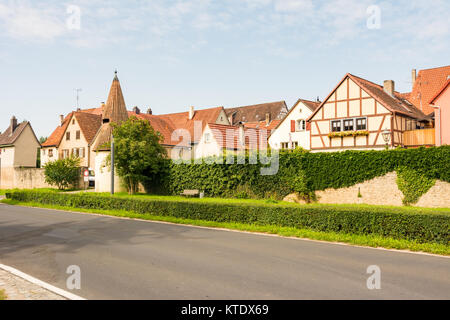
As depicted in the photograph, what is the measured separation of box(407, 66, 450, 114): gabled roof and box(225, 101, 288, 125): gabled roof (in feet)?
101

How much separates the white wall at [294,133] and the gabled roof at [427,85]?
11632 mm

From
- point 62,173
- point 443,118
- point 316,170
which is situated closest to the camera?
point 316,170

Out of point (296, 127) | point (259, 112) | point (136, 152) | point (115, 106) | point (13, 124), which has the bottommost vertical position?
point (136, 152)

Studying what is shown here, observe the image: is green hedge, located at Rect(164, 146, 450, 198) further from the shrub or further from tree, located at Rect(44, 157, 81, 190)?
tree, located at Rect(44, 157, 81, 190)

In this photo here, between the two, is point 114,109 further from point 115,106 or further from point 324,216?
point 324,216

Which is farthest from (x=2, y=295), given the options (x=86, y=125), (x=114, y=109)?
(x=86, y=125)

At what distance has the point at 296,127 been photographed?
4369cm

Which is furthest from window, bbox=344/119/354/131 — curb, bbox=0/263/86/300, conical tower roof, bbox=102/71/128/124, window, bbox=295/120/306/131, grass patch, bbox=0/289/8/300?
grass patch, bbox=0/289/8/300

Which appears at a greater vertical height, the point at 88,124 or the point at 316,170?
the point at 88,124

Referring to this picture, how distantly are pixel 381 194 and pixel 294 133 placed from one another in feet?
69.8

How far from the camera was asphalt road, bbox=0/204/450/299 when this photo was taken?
6711 millimetres

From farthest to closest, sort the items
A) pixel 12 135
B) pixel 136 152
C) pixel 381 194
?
pixel 12 135, pixel 136 152, pixel 381 194

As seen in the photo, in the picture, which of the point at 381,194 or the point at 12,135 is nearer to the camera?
the point at 381,194
